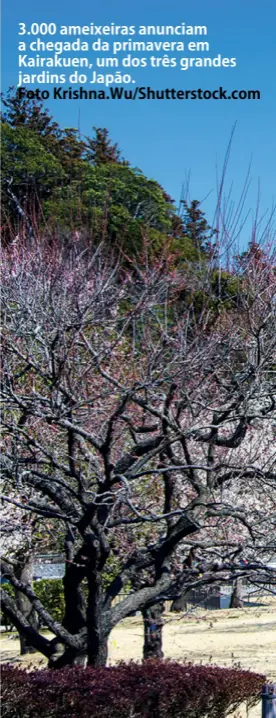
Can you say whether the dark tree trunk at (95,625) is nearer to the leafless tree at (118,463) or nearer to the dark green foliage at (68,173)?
the leafless tree at (118,463)

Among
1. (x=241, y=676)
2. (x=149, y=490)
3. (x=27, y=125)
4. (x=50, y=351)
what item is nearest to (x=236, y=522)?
(x=149, y=490)

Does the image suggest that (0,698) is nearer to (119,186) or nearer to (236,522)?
(236,522)

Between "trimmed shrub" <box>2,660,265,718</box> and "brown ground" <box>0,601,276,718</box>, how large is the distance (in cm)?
386

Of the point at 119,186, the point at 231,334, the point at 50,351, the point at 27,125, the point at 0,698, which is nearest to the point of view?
the point at 0,698

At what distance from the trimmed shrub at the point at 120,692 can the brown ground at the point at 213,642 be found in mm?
3863

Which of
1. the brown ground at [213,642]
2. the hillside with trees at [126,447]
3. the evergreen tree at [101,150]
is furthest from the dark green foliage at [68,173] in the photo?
the hillside with trees at [126,447]

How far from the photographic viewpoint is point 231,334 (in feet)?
30.6

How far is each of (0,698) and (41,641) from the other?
91 centimetres

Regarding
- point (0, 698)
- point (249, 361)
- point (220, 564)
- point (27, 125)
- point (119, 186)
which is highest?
point (27, 125)

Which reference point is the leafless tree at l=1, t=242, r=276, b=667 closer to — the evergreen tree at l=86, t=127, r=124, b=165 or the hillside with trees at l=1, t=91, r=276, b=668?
the hillside with trees at l=1, t=91, r=276, b=668

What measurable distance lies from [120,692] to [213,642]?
9032 mm

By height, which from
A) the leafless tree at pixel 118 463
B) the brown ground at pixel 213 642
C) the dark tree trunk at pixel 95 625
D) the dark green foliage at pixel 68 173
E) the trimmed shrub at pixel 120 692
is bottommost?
the brown ground at pixel 213 642

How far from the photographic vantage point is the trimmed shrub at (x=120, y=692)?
718 cm

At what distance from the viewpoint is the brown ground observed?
13969 mm
